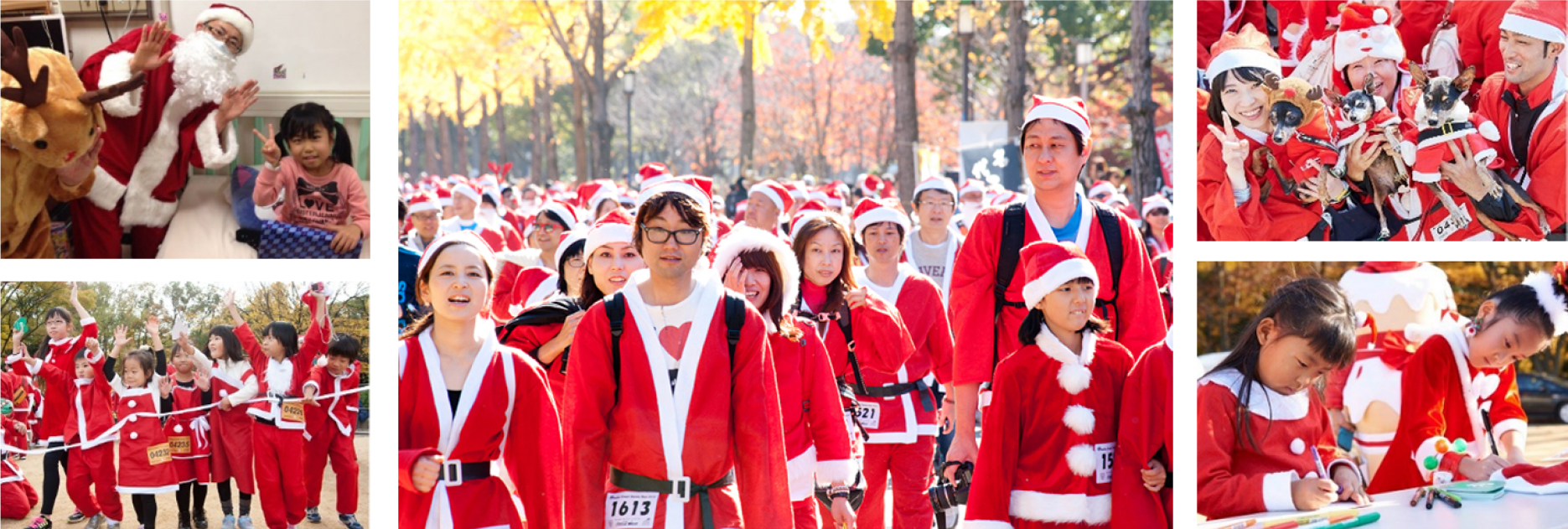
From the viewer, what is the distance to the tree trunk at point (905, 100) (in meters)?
15.4

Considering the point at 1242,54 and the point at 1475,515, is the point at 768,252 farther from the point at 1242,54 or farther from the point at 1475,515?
the point at 1475,515

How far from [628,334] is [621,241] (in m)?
1.30

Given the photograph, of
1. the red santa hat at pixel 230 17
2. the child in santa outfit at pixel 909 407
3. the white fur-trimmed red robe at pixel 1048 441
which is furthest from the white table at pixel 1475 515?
the red santa hat at pixel 230 17

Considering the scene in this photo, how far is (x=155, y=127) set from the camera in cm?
368

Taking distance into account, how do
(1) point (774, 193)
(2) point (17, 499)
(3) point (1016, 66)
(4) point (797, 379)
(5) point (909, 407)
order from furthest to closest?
(3) point (1016, 66)
(1) point (774, 193)
(5) point (909, 407)
(4) point (797, 379)
(2) point (17, 499)

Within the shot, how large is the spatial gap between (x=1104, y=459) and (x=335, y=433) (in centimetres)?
194

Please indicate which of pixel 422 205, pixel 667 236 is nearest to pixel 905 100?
pixel 422 205

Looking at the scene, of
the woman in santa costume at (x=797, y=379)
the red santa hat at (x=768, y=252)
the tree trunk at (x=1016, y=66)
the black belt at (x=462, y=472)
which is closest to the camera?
the black belt at (x=462, y=472)

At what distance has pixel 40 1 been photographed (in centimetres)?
351

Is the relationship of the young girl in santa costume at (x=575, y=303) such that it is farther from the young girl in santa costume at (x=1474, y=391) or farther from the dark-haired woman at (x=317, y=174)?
the young girl in santa costume at (x=1474, y=391)

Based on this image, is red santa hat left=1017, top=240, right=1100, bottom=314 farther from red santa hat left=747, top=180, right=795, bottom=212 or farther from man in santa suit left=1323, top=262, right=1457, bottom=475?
red santa hat left=747, top=180, right=795, bottom=212

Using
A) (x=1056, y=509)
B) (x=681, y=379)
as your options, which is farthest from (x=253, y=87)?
(x=1056, y=509)

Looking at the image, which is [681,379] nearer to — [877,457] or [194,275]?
[194,275]

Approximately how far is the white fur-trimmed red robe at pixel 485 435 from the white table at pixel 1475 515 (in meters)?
1.69
